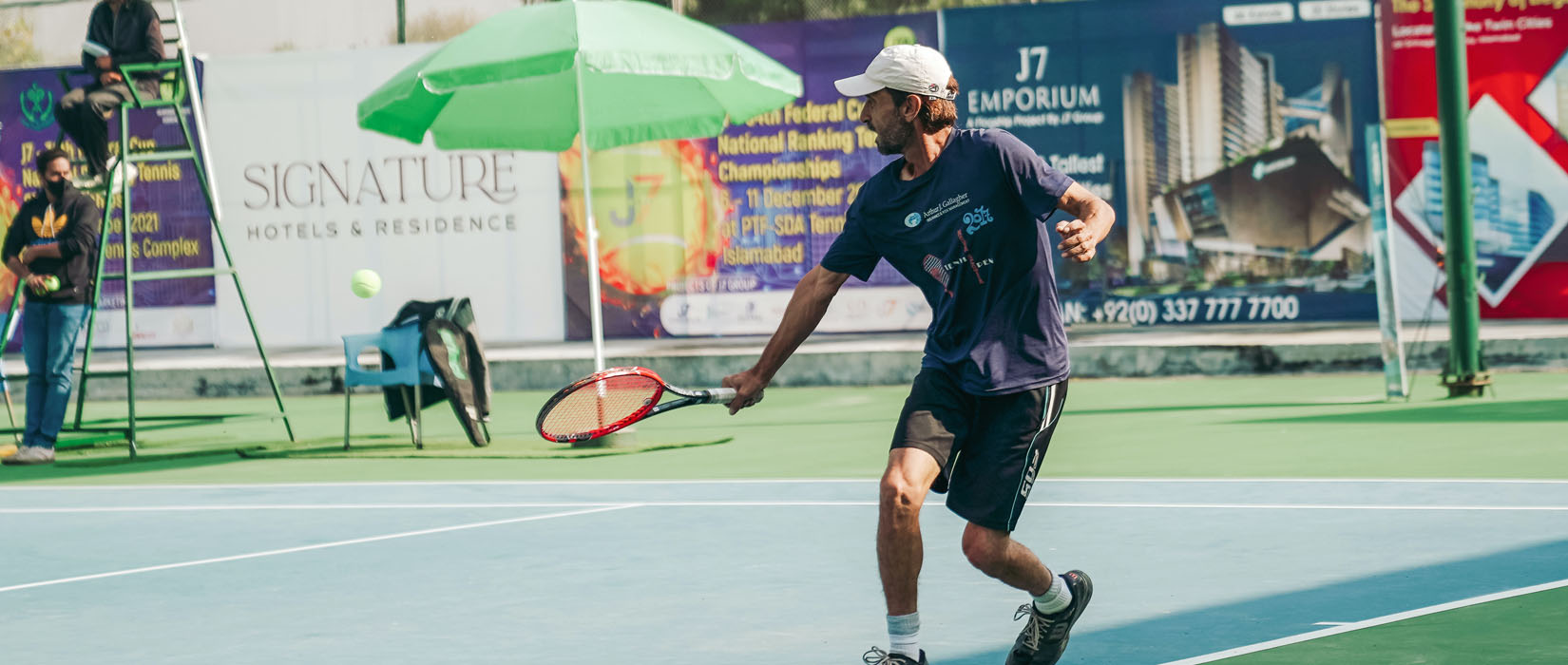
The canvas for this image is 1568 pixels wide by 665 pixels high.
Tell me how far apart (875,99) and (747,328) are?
1367 centimetres

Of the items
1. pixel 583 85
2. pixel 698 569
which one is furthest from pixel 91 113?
pixel 698 569

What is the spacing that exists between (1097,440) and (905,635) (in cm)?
689

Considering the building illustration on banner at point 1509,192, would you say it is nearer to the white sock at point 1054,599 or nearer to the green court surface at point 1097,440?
the green court surface at point 1097,440

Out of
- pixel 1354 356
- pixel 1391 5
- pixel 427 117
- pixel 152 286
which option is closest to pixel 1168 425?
pixel 1354 356

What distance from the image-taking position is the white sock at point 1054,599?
16.7 ft

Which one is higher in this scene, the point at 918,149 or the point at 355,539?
the point at 918,149

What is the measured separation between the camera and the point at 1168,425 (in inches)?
482

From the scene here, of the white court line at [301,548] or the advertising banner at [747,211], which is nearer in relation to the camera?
the white court line at [301,548]

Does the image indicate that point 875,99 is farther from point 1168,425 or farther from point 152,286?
point 152,286

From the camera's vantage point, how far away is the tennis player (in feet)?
16.4

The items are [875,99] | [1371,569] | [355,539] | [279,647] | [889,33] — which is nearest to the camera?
[875,99]

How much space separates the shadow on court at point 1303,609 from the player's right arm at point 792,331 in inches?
39.0

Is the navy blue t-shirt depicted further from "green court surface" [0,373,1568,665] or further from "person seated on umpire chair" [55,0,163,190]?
"person seated on umpire chair" [55,0,163,190]

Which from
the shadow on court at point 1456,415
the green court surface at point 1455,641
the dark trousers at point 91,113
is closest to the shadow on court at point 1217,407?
the shadow on court at point 1456,415
